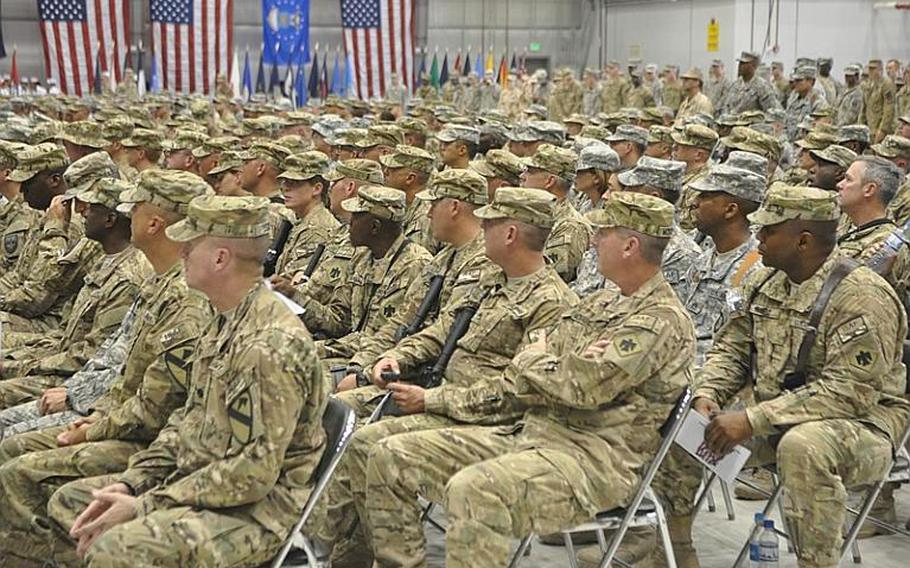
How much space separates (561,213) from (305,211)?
5.06 feet

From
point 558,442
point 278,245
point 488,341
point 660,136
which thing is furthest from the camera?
point 660,136

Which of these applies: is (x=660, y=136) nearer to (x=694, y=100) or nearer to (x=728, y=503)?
(x=728, y=503)

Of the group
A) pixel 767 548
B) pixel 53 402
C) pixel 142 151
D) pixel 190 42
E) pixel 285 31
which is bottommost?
pixel 767 548

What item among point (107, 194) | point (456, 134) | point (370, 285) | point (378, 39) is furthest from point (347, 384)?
point (378, 39)

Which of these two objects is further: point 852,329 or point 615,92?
point 615,92

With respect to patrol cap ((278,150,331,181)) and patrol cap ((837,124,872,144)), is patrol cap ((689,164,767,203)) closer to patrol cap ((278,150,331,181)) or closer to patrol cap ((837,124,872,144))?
patrol cap ((278,150,331,181))

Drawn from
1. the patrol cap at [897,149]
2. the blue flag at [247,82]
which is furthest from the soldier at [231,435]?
the blue flag at [247,82]

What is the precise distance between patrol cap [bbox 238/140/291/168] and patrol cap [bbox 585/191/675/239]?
4.60 metres

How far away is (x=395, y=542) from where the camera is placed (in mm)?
4500

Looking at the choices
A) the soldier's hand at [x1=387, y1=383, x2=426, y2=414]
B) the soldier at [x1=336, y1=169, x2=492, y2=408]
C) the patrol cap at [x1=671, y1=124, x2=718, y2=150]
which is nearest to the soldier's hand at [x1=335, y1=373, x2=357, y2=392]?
the soldier at [x1=336, y1=169, x2=492, y2=408]

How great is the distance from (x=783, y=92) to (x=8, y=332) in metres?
14.4

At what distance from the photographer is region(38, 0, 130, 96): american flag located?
1028 inches

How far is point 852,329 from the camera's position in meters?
4.46

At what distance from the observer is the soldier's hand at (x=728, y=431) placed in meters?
4.52
